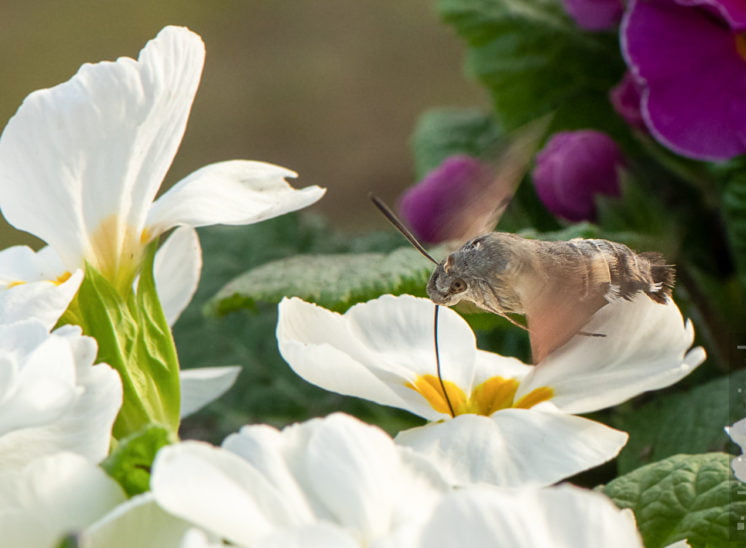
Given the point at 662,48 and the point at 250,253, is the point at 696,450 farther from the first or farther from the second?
the point at 250,253

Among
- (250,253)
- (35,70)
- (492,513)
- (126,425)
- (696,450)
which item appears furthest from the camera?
(35,70)

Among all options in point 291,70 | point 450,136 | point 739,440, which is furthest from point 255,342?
point 291,70

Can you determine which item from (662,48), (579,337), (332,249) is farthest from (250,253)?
(579,337)

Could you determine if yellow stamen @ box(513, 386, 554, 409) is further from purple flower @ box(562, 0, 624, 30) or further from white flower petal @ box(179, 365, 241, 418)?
purple flower @ box(562, 0, 624, 30)

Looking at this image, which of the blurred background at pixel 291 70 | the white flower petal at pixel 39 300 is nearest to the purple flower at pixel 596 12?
the white flower petal at pixel 39 300

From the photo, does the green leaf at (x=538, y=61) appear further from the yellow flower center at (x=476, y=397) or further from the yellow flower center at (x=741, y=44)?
the yellow flower center at (x=476, y=397)

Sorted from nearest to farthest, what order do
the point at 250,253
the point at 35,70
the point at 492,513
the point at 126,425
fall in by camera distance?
1. the point at 492,513
2. the point at 126,425
3. the point at 250,253
4. the point at 35,70

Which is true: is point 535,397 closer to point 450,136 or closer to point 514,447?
point 514,447
